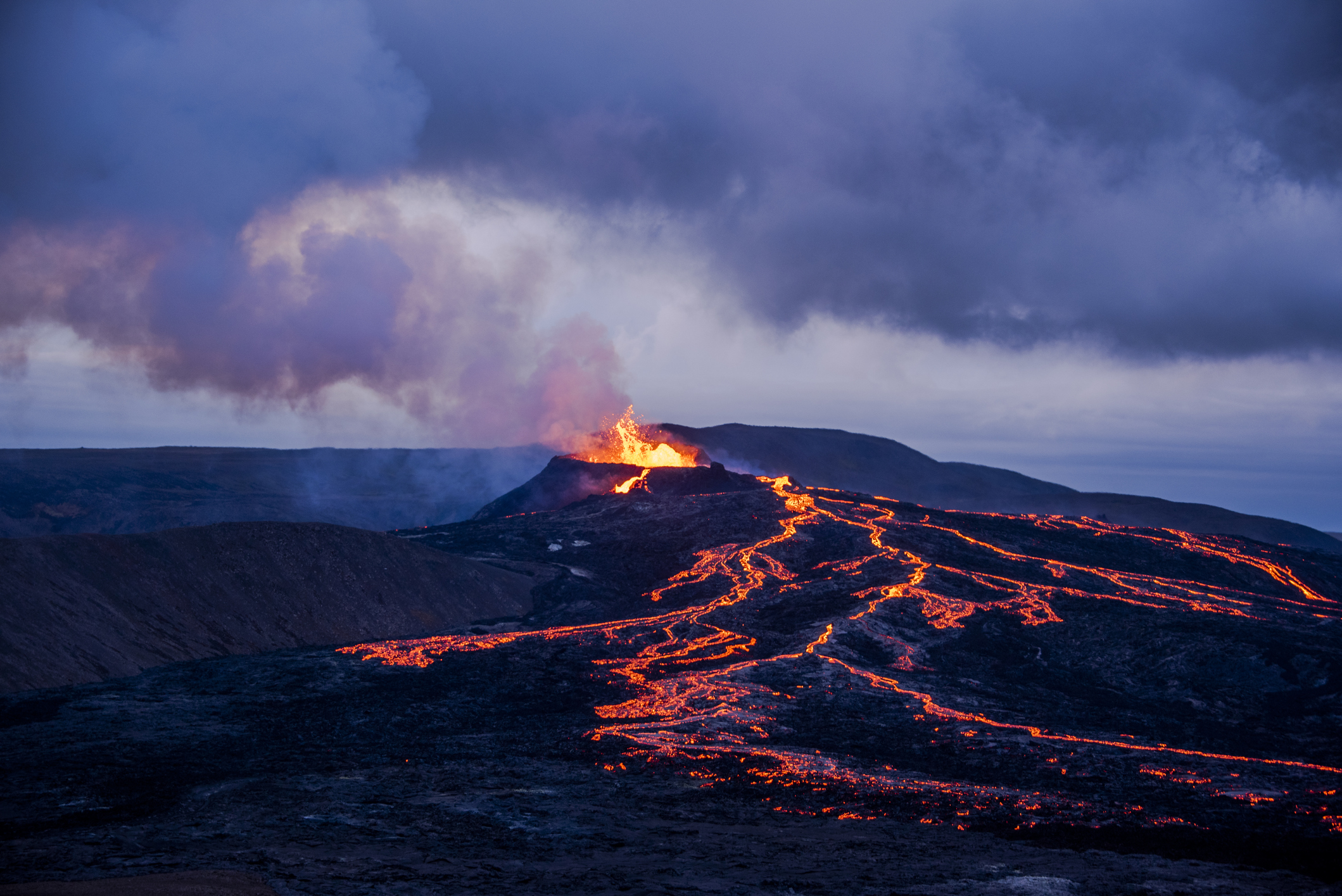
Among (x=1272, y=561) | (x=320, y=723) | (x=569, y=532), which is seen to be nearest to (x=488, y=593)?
(x=569, y=532)

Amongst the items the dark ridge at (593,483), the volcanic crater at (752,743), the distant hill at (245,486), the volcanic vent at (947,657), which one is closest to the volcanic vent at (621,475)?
the dark ridge at (593,483)

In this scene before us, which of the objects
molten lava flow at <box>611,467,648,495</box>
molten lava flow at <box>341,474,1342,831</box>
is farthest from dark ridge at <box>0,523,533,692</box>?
molten lava flow at <box>611,467,648,495</box>

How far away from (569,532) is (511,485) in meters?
58.9

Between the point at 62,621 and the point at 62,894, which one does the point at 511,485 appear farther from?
the point at 62,894

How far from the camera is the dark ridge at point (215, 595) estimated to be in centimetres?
3272

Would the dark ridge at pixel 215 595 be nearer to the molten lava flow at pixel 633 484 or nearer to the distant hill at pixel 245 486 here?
the molten lava flow at pixel 633 484

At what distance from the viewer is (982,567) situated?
2106 inches

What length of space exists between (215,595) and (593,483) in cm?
4254

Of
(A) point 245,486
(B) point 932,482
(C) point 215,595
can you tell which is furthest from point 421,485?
(C) point 215,595

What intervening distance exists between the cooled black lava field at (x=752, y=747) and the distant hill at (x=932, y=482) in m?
70.4

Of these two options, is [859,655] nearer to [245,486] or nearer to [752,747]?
[752,747]

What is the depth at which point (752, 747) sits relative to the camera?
2588 centimetres

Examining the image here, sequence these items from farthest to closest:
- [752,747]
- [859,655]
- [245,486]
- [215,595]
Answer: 1. [245,486]
2. [215,595]
3. [859,655]
4. [752,747]

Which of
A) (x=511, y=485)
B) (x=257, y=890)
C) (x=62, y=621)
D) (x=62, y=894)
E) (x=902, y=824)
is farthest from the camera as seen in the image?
(x=511, y=485)
